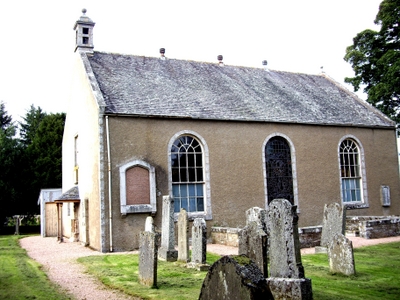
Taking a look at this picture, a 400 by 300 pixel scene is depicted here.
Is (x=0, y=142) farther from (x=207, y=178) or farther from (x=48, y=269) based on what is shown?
(x=48, y=269)

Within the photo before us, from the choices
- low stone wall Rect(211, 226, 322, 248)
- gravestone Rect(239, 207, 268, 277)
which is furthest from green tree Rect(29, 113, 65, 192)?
gravestone Rect(239, 207, 268, 277)

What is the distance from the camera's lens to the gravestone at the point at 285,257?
8.01 m

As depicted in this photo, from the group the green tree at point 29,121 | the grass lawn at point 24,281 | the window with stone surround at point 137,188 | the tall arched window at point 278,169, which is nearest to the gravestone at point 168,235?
the window with stone surround at point 137,188

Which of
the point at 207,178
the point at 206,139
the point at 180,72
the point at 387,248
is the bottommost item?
the point at 387,248

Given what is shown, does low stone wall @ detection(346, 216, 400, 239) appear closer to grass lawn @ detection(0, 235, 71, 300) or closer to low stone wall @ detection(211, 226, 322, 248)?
low stone wall @ detection(211, 226, 322, 248)

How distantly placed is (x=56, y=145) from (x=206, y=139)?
22.5m

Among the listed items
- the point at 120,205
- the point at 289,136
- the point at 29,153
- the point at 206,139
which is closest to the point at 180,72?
the point at 206,139

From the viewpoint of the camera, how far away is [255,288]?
194 inches

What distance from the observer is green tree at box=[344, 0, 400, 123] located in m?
27.6

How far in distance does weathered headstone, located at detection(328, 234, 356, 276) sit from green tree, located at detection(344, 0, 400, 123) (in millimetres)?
19167

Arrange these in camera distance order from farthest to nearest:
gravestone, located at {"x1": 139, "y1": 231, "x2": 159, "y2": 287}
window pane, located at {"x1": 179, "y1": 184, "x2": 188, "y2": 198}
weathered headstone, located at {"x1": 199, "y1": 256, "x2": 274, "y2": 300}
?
window pane, located at {"x1": 179, "y1": 184, "x2": 188, "y2": 198}, gravestone, located at {"x1": 139, "y1": 231, "x2": 159, "y2": 287}, weathered headstone, located at {"x1": 199, "y1": 256, "x2": 274, "y2": 300}

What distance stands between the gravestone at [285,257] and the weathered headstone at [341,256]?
10.4ft

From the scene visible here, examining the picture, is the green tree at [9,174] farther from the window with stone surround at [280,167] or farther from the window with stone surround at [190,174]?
the window with stone surround at [280,167]

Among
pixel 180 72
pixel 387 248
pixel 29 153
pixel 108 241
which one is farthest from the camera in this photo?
pixel 29 153
